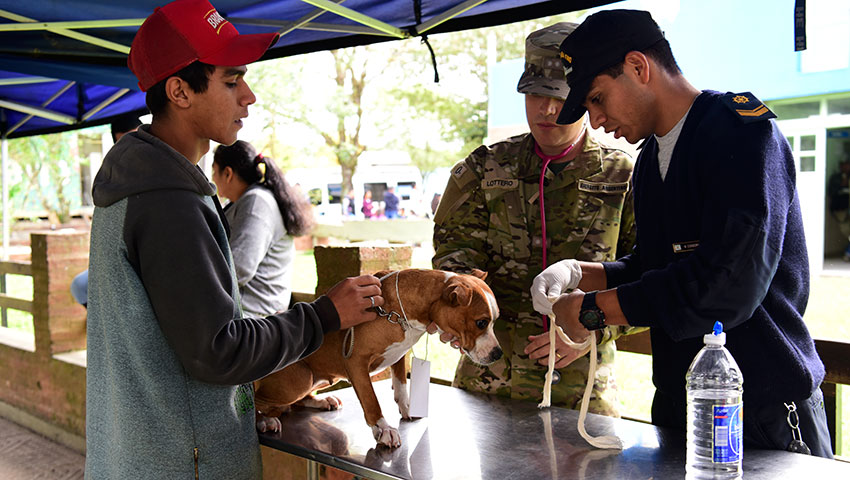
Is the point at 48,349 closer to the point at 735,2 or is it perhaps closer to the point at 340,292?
the point at 340,292

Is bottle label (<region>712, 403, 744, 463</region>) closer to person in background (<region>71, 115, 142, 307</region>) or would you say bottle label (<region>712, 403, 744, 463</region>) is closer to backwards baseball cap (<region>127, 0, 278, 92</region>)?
backwards baseball cap (<region>127, 0, 278, 92</region>)

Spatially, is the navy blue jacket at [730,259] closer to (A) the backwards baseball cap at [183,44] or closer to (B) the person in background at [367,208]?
(A) the backwards baseball cap at [183,44]

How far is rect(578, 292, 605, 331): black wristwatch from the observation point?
1983 mm

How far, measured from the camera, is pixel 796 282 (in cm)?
195

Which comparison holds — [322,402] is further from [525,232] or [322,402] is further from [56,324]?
[56,324]

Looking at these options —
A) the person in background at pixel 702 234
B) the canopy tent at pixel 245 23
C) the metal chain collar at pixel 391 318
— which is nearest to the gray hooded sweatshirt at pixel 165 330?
the metal chain collar at pixel 391 318

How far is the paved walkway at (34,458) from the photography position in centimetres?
577

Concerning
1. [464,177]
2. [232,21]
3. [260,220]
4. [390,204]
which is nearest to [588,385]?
[464,177]

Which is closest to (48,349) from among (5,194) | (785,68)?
(5,194)

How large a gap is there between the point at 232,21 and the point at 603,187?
2.38m

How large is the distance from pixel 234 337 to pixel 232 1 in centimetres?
259

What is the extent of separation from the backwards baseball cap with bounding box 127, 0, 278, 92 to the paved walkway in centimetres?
495

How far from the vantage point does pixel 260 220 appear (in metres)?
4.32

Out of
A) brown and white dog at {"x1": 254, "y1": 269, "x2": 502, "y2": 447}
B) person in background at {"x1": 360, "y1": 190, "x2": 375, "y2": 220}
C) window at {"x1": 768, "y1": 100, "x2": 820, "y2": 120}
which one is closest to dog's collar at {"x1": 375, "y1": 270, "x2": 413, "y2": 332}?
brown and white dog at {"x1": 254, "y1": 269, "x2": 502, "y2": 447}
